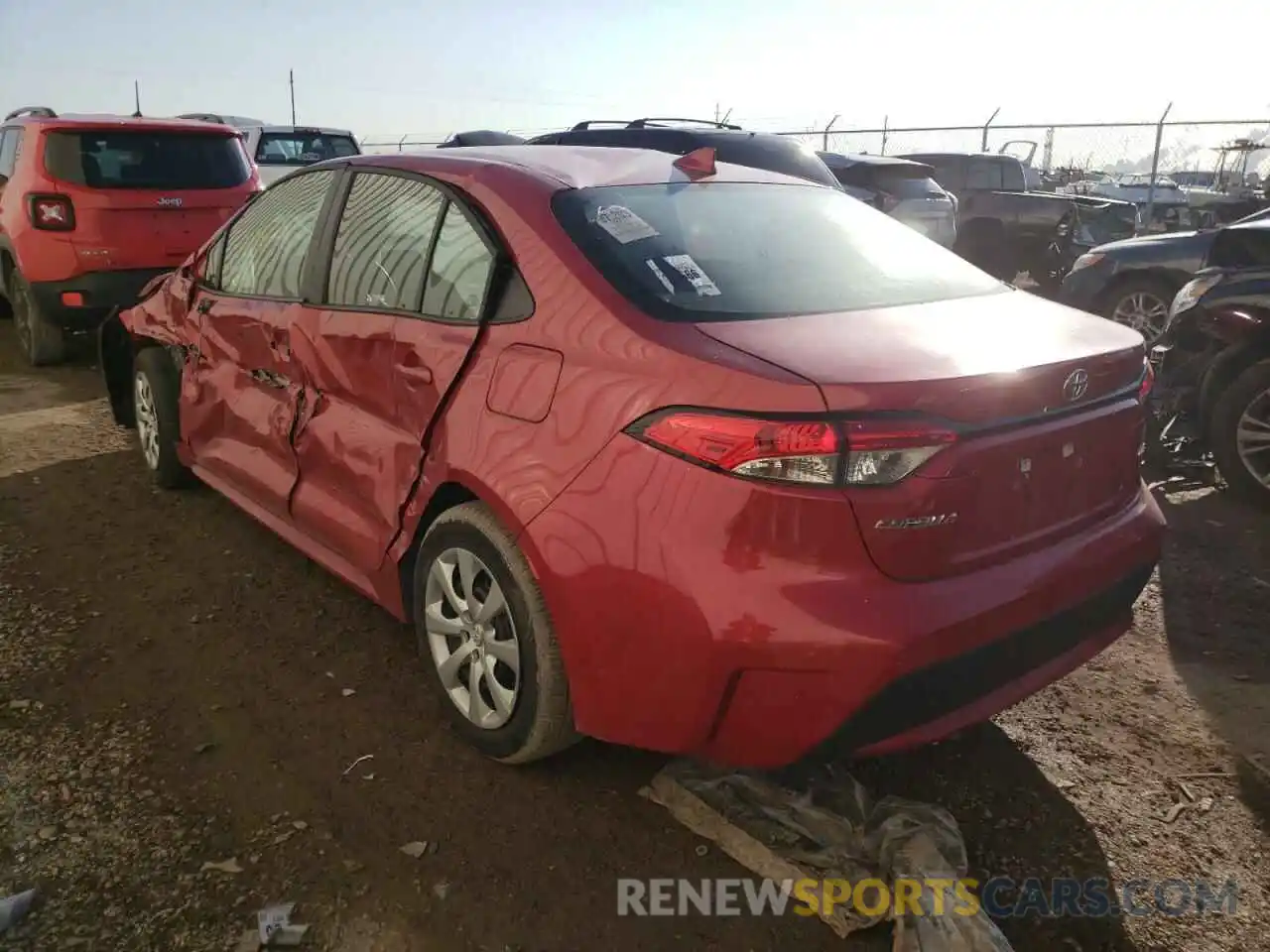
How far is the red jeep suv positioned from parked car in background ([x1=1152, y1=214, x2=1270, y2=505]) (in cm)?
640

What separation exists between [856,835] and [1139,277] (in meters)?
7.46

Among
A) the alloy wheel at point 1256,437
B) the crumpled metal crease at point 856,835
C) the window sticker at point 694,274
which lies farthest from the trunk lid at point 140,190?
the alloy wheel at point 1256,437

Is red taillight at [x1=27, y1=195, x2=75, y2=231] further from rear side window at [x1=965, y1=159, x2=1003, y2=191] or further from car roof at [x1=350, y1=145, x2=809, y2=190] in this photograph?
rear side window at [x1=965, y1=159, x2=1003, y2=191]

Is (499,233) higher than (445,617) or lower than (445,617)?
higher

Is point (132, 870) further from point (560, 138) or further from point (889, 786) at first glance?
point (560, 138)

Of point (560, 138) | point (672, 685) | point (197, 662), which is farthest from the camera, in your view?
point (560, 138)

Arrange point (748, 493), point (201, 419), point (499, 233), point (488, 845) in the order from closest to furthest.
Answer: point (748, 493)
point (488, 845)
point (499, 233)
point (201, 419)

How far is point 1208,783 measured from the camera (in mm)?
2746

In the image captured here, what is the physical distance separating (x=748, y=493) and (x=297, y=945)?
1344 mm

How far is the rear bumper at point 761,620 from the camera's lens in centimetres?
202

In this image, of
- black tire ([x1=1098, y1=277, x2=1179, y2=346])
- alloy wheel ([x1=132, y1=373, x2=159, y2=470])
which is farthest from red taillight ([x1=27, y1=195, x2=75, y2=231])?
black tire ([x1=1098, y1=277, x2=1179, y2=346])

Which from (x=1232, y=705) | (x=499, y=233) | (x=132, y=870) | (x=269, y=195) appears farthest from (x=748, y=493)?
(x=269, y=195)

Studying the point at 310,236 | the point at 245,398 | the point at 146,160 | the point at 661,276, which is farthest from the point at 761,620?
the point at 146,160

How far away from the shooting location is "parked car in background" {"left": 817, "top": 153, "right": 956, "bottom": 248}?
35.0ft
